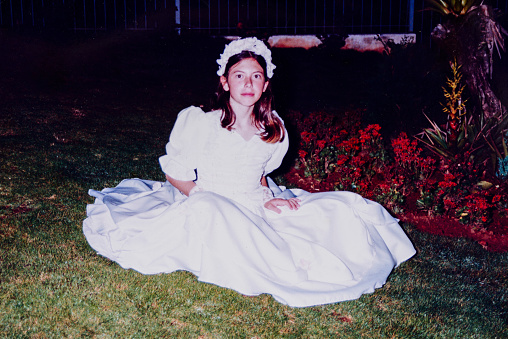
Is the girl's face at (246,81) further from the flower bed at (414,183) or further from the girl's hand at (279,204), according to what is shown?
the flower bed at (414,183)

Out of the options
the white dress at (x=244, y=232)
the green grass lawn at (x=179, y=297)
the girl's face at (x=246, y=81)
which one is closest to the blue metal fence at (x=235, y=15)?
the green grass lawn at (x=179, y=297)

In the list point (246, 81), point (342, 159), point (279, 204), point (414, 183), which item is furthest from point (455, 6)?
point (279, 204)

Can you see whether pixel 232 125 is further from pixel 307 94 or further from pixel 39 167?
pixel 307 94

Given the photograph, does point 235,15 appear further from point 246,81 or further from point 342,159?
point 246,81

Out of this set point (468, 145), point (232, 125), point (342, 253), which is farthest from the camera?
point (468, 145)

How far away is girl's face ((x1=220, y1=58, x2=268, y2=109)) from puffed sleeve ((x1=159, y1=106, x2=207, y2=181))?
333 millimetres

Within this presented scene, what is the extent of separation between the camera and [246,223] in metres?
3.56

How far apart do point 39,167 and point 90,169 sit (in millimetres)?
610

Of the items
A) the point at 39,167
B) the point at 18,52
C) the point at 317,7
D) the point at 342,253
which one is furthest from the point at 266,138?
the point at 317,7

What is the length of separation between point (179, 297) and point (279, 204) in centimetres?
107

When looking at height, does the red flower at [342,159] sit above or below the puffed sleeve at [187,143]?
below

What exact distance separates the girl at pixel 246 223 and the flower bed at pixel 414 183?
→ 139 cm

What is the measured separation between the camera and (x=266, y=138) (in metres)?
4.06

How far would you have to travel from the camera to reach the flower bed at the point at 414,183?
203 inches
